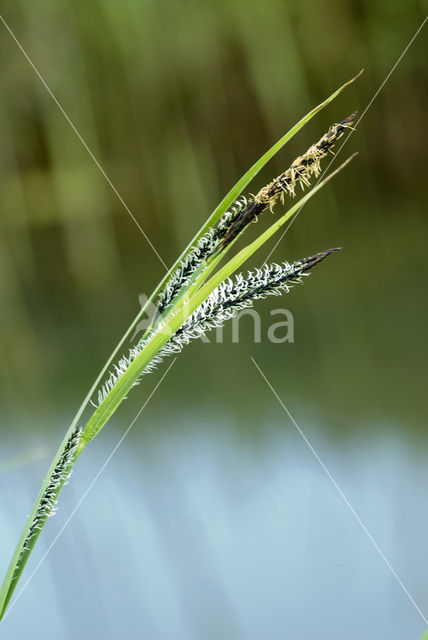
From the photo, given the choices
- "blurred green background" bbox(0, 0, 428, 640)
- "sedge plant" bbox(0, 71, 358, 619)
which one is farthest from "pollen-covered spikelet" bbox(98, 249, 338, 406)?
"blurred green background" bbox(0, 0, 428, 640)

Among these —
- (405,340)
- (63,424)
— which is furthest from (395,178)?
(63,424)

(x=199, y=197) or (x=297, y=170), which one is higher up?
(x=199, y=197)

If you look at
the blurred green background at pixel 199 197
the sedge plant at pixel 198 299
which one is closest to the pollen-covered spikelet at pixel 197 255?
the sedge plant at pixel 198 299

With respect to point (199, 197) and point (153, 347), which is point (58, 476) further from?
point (199, 197)

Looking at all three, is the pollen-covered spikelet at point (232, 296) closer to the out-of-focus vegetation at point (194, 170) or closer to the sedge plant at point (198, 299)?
the sedge plant at point (198, 299)

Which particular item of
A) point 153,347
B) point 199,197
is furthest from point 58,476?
point 199,197

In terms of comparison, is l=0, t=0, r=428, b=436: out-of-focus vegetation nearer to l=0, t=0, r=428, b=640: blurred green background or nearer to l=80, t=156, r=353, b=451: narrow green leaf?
l=0, t=0, r=428, b=640: blurred green background

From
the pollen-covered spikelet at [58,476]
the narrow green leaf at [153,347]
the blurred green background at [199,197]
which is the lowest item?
the pollen-covered spikelet at [58,476]
